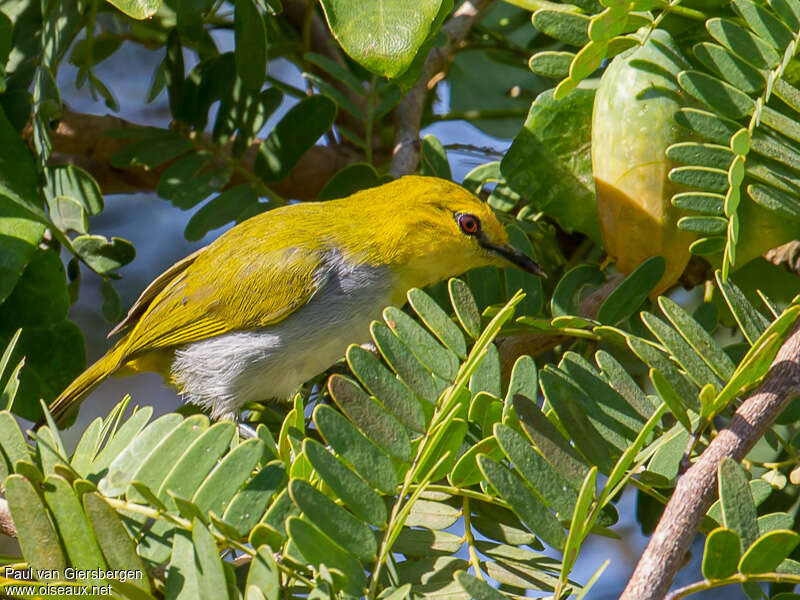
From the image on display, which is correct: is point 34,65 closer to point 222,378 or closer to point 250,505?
point 222,378

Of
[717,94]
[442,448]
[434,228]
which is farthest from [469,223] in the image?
[442,448]

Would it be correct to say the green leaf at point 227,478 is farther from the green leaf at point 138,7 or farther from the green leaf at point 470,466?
the green leaf at point 138,7

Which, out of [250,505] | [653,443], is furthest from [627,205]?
[250,505]

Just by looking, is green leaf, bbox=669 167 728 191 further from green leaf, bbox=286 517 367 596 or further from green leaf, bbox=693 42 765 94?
green leaf, bbox=286 517 367 596

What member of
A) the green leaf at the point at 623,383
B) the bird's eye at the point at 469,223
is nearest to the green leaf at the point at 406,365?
the green leaf at the point at 623,383

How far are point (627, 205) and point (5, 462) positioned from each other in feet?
3.49

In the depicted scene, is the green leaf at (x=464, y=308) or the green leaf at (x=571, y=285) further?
the green leaf at (x=571, y=285)

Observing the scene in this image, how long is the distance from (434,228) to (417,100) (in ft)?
1.15

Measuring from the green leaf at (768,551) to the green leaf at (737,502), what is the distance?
3 cm

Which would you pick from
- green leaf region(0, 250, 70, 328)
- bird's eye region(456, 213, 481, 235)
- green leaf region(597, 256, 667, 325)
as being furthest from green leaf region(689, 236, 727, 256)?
green leaf region(0, 250, 70, 328)

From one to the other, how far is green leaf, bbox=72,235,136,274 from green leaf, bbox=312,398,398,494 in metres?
1.02

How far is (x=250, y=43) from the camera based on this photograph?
1977 millimetres

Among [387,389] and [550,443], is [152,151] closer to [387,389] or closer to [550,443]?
[387,389]

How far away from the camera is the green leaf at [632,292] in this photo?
1.63 meters
